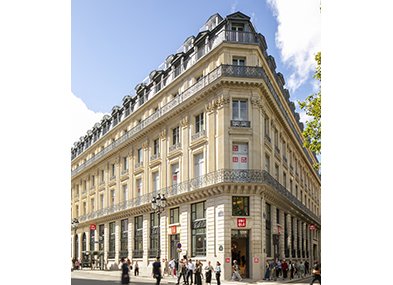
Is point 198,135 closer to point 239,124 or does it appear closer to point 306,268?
point 239,124

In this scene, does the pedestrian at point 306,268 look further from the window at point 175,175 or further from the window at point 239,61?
the window at point 239,61

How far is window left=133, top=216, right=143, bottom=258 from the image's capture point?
385 inches

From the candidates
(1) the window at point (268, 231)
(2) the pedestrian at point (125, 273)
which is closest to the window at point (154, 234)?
(2) the pedestrian at point (125, 273)

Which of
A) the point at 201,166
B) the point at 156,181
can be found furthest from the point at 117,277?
the point at 201,166

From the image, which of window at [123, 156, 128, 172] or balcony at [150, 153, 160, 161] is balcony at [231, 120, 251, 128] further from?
window at [123, 156, 128, 172]

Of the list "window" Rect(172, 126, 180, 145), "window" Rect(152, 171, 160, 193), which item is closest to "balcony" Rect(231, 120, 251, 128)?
"window" Rect(172, 126, 180, 145)

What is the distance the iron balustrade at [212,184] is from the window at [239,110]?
5.00ft

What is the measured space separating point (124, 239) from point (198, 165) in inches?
129

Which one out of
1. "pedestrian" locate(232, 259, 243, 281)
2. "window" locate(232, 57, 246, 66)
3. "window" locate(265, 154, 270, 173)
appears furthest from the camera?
"pedestrian" locate(232, 259, 243, 281)

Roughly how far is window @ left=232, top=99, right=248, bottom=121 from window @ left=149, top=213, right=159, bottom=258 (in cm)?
410
